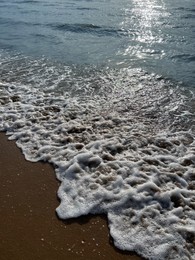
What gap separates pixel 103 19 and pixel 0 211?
1277 cm

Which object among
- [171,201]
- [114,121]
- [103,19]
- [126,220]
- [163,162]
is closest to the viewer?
[126,220]

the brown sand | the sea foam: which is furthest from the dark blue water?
the brown sand

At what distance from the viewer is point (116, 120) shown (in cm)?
591

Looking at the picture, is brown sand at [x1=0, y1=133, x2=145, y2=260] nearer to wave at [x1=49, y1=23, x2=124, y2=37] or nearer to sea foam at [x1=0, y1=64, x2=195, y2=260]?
sea foam at [x1=0, y1=64, x2=195, y2=260]

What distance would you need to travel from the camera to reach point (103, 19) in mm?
14508

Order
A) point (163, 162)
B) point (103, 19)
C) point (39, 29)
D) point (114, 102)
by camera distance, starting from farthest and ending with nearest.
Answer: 1. point (103, 19)
2. point (39, 29)
3. point (114, 102)
4. point (163, 162)

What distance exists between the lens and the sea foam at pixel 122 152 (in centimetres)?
362

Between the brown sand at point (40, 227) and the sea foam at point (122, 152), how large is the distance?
0.14 metres

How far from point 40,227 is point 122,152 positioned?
6.54ft

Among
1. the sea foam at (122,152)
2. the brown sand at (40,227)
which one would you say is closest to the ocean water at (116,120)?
the sea foam at (122,152)

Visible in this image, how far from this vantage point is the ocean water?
3.79 m

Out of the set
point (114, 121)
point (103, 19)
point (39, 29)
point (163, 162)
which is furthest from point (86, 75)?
point (103, 19)

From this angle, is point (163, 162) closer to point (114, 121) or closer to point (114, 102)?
point (114, 121)

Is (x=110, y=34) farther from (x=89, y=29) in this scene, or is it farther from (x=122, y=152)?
(x=122, y=152)
